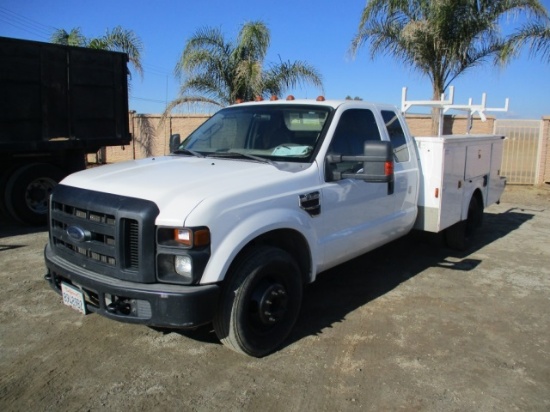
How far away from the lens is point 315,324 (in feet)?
14.3

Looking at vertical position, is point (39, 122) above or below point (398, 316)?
above

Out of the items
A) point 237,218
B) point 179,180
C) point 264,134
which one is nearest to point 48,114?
point 264,134

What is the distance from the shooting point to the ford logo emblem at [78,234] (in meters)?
3.41

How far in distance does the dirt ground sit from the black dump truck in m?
2.58

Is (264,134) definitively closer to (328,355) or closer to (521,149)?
(328,355)

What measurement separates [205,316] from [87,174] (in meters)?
1.64

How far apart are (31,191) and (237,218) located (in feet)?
19.8

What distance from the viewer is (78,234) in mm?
3451

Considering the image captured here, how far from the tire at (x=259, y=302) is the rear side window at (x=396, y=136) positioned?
2110 mm

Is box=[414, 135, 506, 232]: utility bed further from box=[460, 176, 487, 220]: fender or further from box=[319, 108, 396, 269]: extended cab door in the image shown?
box=[319, 108, 396, 269]: extended cab door

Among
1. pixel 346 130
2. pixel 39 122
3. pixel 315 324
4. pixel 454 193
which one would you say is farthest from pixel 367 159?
pixel 39 122

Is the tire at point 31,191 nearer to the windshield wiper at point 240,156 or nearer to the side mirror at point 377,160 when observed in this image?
the windshield wiper at point 240,156

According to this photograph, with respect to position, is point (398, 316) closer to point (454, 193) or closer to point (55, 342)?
point (454, 193)

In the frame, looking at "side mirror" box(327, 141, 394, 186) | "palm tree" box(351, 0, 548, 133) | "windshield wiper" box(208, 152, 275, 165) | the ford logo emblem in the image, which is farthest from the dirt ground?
"palm tree" box(351, 0, 548, 133)
